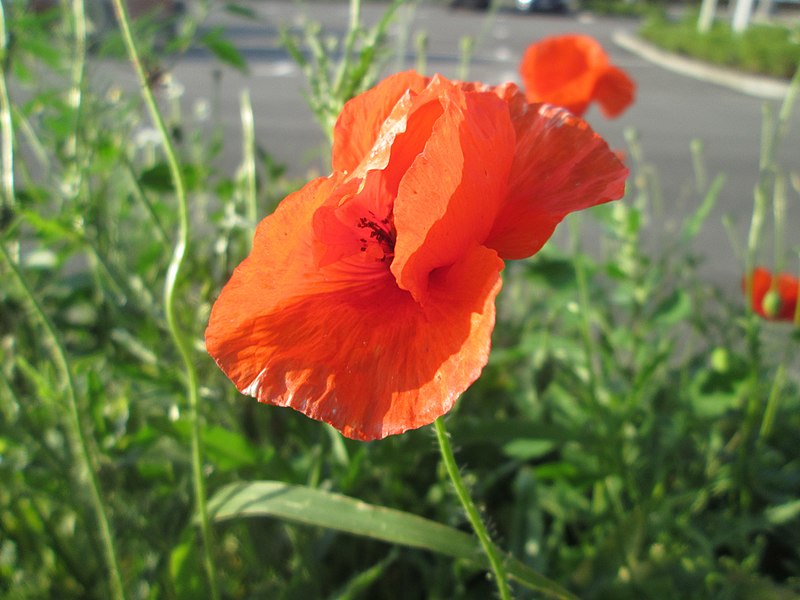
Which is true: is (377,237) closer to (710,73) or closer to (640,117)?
(640,117)

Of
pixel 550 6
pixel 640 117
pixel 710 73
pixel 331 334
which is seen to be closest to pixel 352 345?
pixel 331 334

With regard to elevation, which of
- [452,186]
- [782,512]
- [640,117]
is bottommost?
[640,117]

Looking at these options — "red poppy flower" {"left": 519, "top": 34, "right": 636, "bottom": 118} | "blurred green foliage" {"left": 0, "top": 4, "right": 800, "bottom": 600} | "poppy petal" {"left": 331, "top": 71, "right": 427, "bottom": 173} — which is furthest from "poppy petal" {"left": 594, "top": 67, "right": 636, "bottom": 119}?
"poppy petal" {"left": 331, "top": 71, "right": 427, "bottom": 173}

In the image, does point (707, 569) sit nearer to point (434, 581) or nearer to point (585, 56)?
point (434, 581)

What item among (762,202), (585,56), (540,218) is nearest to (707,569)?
(762,202)

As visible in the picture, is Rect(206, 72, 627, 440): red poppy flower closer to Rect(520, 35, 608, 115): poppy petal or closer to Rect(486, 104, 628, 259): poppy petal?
Rect(486, 104, 628, 259): poppy petal

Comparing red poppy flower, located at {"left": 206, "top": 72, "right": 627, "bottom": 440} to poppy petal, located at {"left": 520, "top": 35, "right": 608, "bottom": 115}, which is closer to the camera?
red poppy flower, located at {"left": 206, "top": 72, "right": 627, "bottom": 440}

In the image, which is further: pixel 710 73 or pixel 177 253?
pixel 710 73
